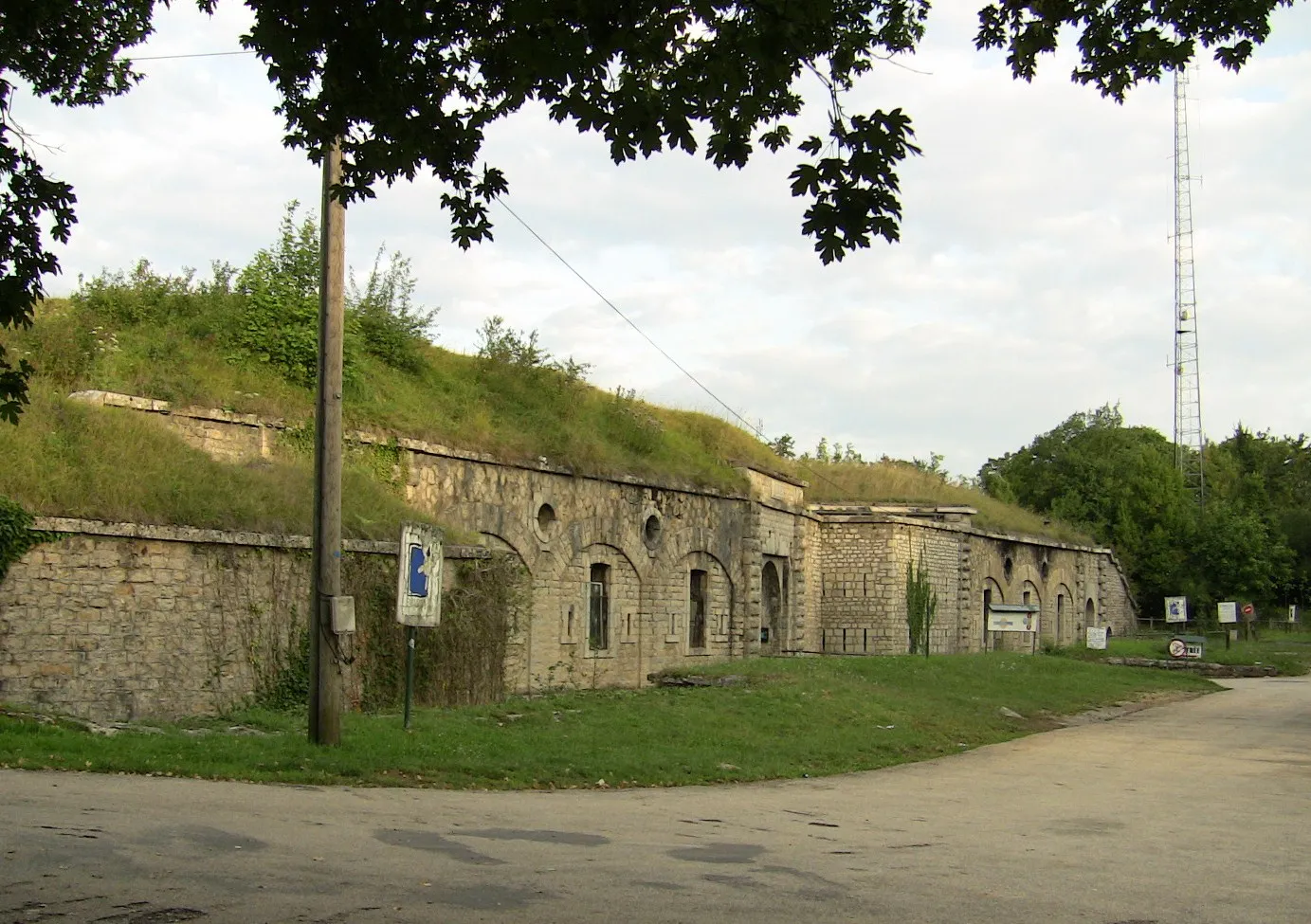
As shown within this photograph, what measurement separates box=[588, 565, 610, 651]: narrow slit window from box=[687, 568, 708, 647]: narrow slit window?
3046 mm

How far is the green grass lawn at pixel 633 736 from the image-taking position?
Answer: 11.9 meters

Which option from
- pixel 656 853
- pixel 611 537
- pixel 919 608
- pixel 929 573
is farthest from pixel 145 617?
pixel 929 573

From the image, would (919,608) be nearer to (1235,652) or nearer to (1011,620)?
(1011,620)

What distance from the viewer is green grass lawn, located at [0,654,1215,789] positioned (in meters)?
11.9

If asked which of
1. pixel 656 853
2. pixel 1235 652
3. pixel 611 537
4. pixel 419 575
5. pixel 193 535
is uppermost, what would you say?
pixel 611 537

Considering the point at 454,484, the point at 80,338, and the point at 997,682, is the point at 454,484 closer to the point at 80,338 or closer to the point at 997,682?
the point at 80,338

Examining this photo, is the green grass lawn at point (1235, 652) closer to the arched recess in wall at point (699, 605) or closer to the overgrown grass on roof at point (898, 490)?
the overgrown grass on roof at point (898, 490)

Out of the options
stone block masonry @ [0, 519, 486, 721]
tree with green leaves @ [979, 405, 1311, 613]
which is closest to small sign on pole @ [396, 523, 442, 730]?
stone block masonry @ [0, 519, 486, 721]

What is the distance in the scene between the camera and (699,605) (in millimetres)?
28969

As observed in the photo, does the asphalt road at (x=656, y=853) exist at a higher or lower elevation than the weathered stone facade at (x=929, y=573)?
lower

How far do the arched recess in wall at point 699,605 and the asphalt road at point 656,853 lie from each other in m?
13.6

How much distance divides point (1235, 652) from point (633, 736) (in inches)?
1291

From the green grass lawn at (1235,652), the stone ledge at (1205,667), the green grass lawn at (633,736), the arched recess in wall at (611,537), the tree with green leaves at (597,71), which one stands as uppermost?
the tree with green leaves at (597,71)

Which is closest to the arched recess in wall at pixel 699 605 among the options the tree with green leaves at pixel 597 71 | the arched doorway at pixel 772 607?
the arched doorway at pixel 772 607
